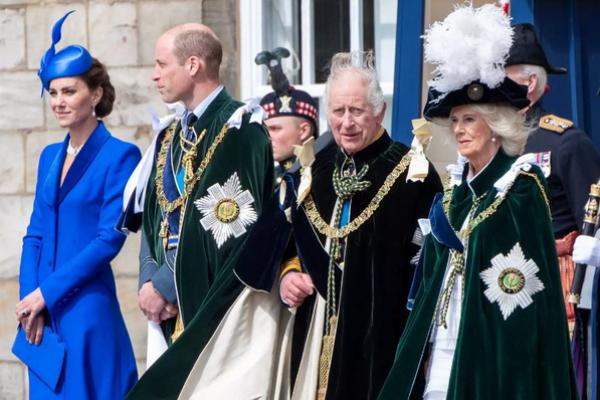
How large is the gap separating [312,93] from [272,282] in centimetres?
309

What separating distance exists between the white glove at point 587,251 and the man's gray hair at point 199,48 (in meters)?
1.75

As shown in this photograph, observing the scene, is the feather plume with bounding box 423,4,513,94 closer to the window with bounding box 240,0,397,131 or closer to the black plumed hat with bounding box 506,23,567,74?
the black plumed hat with bounding box 506,23,567,74

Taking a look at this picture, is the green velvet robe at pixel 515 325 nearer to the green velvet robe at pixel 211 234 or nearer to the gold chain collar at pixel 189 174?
the green velvet robe at pixel 211 234

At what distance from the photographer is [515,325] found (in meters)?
5.66

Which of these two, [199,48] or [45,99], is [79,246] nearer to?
[199,48]

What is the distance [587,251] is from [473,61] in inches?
37.8

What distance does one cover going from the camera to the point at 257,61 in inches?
340

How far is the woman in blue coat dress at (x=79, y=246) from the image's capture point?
7.49m

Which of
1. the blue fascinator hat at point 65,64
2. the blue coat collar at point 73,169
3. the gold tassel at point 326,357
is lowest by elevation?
the gold tassel at point 326,357

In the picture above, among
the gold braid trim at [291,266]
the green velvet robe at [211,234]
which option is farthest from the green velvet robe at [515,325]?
the green velvet robe at [211,234]

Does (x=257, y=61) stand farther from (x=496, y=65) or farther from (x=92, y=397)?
(x=496, y=65)

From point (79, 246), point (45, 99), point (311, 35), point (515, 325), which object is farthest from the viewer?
point (45, 99)

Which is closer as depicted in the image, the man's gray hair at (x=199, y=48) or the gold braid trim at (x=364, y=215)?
the gold braid trim at (x=364, y=215)

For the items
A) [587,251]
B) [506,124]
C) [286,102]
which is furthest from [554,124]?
[286,102]
